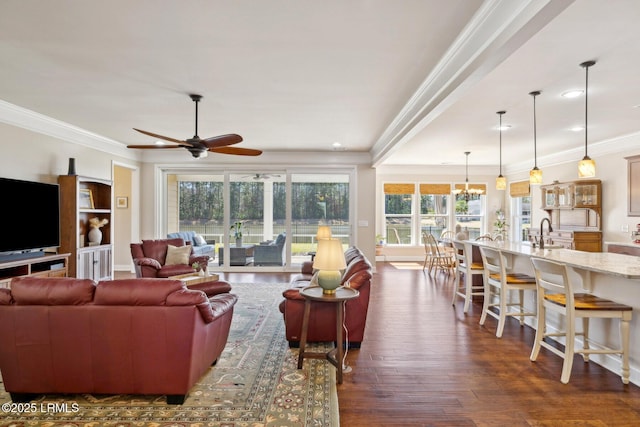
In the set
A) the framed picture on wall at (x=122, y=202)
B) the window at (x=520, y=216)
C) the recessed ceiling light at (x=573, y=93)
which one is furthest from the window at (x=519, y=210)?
the framed picture on wall at (x=122, y=202)

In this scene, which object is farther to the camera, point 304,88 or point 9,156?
point 9,156

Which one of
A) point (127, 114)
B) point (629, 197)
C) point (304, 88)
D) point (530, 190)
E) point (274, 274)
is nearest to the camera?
point (304, 88)

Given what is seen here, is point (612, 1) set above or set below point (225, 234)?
above

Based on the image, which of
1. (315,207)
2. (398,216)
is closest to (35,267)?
(315,207)

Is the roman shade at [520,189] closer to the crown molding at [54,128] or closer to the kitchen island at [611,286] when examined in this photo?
the kitchen island at [611,286]

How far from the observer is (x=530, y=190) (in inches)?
346

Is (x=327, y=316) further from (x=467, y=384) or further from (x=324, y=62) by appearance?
(x=324, y=62)

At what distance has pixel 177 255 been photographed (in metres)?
6.17

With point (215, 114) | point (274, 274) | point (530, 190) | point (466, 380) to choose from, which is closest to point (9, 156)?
point (215, 114)

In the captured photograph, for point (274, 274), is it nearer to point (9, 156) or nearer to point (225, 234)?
point (225, 234)

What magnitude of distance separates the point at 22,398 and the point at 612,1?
15.3ft

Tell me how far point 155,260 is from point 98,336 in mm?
3881

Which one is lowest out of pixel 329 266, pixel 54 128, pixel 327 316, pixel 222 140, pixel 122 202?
pixel 327 316

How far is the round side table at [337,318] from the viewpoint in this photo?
2812mm
